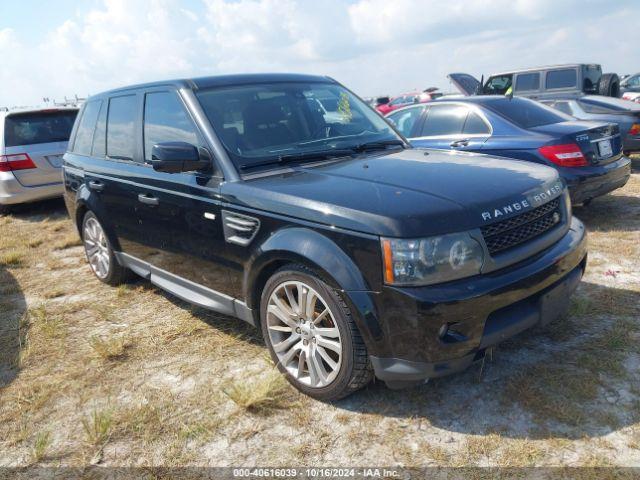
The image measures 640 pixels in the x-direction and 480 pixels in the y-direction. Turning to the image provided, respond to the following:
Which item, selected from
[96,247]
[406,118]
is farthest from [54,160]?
[406,118]

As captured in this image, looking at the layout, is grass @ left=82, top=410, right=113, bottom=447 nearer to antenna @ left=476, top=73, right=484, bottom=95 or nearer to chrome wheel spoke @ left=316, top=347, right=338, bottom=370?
chrome wheel spoke @ left=316, top=347, right=338, bottom=370

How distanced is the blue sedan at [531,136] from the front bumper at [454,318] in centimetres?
320

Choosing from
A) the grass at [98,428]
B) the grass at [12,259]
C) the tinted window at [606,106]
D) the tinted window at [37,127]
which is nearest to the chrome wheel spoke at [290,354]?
the grass at [98,428]

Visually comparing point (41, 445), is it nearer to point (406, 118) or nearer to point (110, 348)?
point (110, 348)

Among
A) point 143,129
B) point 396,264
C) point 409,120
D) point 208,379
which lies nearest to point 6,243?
point 143,129

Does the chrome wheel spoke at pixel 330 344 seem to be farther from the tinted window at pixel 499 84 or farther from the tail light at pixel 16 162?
the tinted window at pixel 499 84

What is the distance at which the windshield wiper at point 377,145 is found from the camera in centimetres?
353

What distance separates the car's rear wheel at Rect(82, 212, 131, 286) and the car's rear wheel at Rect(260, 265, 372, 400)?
7.46 feet

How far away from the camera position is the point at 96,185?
4457 mm

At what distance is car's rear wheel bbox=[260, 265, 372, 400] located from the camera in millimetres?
2594

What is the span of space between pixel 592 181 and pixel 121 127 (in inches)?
183

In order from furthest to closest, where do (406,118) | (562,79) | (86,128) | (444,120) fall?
(562,79) → (406,118) → (444,120) → (86,128)

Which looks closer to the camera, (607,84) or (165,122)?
(165,122)

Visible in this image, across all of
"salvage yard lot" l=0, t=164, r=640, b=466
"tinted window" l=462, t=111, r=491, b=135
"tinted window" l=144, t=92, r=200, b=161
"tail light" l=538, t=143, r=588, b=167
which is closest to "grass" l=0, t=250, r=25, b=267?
"salvage yard lot" l=0, t=164, r=640, b=466
